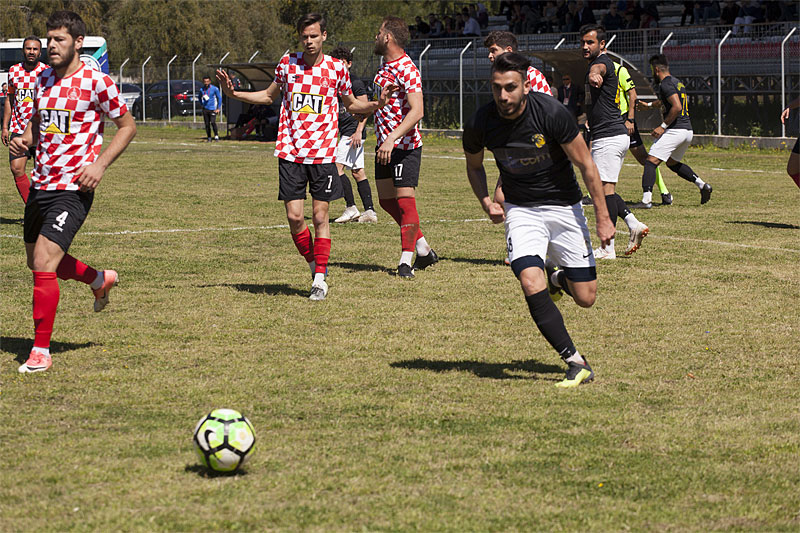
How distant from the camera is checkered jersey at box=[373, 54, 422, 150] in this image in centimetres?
1021

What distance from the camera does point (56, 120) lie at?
690 cm

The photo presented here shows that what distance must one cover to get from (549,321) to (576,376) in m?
0.35

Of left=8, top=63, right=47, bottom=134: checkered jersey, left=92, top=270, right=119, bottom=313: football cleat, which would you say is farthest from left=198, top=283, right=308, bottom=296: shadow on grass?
left=8, top=63, right=47, bottom=134: checkered jersey

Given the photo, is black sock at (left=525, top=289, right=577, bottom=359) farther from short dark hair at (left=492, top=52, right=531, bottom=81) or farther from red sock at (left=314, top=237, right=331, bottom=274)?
red sock at (left=314, top=237, right=331, bottom=274)

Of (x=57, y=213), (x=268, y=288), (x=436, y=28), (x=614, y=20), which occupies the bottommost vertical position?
(x=268, y=288)

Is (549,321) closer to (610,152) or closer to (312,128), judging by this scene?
(312,128)

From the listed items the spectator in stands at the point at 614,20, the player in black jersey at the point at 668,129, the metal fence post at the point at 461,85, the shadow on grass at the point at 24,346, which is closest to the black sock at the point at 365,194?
the player in black jersey at the point at 668,129

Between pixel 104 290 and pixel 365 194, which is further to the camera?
pixel 365 194

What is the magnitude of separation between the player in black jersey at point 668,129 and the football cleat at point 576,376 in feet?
30.7

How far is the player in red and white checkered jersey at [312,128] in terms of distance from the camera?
A: 9273mm

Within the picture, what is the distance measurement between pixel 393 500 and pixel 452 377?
2153 millimetres

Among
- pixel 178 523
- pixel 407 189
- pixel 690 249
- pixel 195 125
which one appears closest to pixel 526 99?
pixel 178 523

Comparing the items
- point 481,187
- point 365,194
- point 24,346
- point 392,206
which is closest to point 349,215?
point 365,194

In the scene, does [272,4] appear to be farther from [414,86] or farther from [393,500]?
[393,500]
